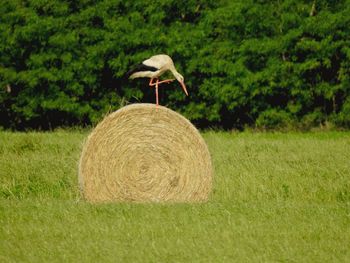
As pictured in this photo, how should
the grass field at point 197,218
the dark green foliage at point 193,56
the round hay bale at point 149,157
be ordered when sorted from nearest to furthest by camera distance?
the grass field at point 197,218
the round hay bale at point 149,157
the dark green foliage at point 193,56

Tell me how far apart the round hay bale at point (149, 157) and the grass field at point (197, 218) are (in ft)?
1.55

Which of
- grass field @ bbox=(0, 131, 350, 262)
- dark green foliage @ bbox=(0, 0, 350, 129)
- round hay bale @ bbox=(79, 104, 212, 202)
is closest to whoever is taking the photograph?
grass field @ bbox=(0, 131, 350, 262)

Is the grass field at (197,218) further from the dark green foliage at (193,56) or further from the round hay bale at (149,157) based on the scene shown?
the dark green foliage at (193,56)

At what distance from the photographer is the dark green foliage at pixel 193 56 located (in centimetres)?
2178

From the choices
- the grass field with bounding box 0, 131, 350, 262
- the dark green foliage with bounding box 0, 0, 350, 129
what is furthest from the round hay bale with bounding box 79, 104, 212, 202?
the dark green foliage with bounding box 0, 0, 350, 129

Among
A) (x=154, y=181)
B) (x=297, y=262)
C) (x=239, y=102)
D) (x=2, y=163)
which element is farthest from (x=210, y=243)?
(x=239, y=102)

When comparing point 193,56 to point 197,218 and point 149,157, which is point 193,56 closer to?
point 149,157

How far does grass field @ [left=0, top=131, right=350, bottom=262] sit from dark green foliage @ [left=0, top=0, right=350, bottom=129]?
7865 mm

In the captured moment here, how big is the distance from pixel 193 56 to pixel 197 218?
13.1 meters

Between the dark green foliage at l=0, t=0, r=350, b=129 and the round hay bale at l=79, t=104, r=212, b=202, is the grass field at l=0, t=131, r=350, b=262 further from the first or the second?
the dark green foliage at l=0, t=0, r=350, b=129

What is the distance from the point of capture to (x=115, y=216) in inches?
373

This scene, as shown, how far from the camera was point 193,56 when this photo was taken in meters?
22.0

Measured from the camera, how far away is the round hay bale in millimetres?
10828

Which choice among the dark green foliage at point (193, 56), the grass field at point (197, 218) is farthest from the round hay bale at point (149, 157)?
the dark green foliage at point (193, 56)
